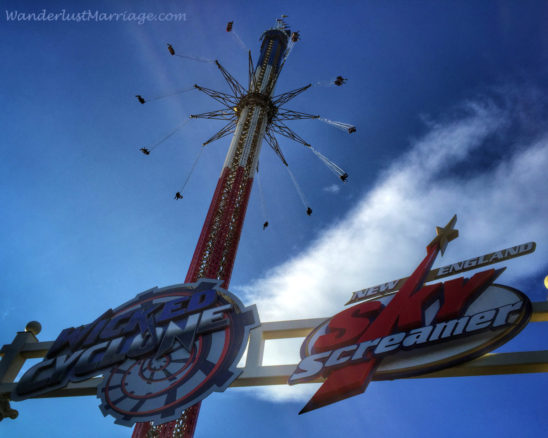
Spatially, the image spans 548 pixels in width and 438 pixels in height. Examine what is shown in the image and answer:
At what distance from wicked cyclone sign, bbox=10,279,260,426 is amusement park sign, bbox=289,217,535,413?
159 centimetres

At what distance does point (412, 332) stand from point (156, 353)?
204 inches

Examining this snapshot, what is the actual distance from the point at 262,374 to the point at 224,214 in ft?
33.2

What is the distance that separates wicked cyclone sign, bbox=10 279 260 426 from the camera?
8555mm

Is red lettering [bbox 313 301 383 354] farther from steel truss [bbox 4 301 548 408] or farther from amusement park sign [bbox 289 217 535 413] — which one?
steel truss [bbox 4 301 548 408]

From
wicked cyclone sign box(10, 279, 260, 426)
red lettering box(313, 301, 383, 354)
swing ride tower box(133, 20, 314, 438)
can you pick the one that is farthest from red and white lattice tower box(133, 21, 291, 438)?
red lettering box(313, 301, 383, 354)

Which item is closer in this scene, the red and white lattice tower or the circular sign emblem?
the circular sign emblem

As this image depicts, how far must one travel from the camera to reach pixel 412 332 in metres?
8.44

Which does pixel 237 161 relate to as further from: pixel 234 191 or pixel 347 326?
pixel 347 326

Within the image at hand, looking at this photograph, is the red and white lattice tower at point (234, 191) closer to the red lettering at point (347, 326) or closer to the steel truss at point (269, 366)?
the steel truss at point (269, 366)

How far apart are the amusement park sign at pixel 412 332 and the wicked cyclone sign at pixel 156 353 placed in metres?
1.59

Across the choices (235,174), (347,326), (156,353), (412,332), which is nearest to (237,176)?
(235,174)

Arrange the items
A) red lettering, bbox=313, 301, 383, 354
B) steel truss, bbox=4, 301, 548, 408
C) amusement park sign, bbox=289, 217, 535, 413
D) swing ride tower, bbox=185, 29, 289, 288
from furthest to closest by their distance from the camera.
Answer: swing ride tower, bbox=185, 29, 289, 288 < red lettering, bbox=313, 301, 383, 354 < amusement park sign, bbox=289, 217, 535, 413 < steel truss, bbox=4, 301, 548, 408

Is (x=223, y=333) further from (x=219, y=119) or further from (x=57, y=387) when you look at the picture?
(x=219, y=119)

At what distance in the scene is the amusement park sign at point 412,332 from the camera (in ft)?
25.8
